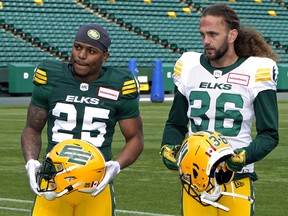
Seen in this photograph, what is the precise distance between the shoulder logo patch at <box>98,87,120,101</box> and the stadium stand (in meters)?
23.6

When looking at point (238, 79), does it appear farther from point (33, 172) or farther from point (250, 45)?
point (33, 172)

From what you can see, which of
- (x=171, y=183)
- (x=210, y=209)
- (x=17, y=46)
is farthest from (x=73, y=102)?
(x=17, y=46)

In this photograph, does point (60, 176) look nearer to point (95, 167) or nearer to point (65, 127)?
point (95, 167)

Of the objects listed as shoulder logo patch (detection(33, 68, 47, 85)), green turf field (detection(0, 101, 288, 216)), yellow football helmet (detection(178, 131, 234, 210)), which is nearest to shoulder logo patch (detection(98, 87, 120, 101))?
shoulder logo patch (detection(33, 68, 47, 85))

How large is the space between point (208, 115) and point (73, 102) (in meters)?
0.75

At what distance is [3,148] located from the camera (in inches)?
561

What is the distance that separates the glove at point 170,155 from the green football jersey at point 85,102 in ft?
1.16

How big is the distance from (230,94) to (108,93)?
2.23ft

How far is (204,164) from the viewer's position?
175 inches

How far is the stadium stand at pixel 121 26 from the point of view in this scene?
98.1 feet

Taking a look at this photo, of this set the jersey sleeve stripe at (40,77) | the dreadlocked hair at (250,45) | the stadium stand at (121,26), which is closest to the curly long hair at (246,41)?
the dreadlocked hair at (250,45)

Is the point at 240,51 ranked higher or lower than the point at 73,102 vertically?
higher

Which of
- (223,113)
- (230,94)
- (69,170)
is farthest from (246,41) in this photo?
(69,170)

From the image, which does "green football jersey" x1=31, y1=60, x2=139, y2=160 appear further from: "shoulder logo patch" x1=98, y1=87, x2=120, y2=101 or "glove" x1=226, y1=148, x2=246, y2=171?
"glove" x1=226, y1=148, x2=246, y2=171
